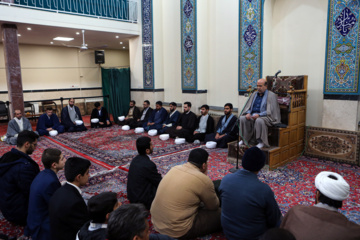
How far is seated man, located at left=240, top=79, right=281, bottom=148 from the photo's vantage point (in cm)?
449

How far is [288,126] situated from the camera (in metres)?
4.65

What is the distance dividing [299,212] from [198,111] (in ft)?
18.2

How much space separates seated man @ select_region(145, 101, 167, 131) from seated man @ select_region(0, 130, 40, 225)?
15.5 ft

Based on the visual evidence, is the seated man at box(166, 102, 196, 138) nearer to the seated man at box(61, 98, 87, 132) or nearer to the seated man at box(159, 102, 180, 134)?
the seated man at box(159, 102, 180, 134)

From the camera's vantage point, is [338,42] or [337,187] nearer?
[337,187]

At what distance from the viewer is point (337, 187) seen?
163 centimetres

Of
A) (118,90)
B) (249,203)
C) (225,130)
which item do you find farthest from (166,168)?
(118,90)

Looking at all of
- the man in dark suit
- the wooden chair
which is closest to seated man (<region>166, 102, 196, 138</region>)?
the wooden chair

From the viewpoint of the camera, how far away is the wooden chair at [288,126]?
176 inches

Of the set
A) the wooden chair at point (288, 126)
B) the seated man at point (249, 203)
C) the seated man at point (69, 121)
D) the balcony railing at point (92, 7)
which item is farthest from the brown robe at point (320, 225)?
the balcony railing at point (92, 7)

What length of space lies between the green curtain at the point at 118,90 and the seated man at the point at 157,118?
1.93 m

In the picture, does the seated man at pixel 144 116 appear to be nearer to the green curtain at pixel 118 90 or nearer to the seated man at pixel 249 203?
the green curtain at pixel 118 90

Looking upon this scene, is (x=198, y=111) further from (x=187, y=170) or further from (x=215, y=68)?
(x=187, y=170)

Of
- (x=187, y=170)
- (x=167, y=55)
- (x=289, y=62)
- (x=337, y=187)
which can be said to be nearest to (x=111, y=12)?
(x=167, y=55)
